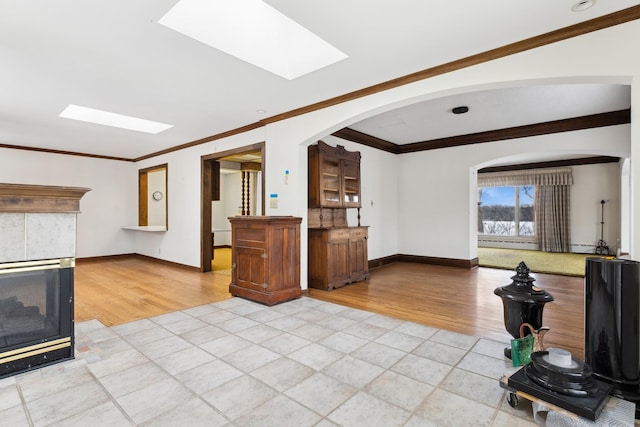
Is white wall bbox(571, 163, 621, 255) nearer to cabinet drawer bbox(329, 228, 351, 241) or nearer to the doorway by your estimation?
cabinet drawer bbox(329, 228, 351, 241)

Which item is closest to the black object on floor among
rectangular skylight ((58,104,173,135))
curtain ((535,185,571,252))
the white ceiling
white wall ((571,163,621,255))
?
the white ceiling

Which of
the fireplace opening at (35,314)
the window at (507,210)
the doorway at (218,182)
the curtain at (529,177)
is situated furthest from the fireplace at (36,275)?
the window at (507,210)

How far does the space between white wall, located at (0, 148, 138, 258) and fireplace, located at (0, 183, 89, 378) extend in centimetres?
593

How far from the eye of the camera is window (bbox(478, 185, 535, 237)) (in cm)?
995

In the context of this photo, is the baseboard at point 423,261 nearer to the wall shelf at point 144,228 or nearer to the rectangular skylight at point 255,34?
the rectangular skylight at point 255,34

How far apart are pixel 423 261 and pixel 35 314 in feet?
21.3

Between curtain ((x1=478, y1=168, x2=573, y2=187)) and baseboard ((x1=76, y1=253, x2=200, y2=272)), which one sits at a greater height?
curtain ((x1=478, y1=168, x2=573, y2=187))

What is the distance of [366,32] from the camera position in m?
2.62

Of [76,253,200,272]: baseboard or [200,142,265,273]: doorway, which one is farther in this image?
[76,253,200,272]: baseboard

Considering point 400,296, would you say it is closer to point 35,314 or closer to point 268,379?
point 268,379

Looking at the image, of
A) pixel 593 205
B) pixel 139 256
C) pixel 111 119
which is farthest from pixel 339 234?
pixel 593 205

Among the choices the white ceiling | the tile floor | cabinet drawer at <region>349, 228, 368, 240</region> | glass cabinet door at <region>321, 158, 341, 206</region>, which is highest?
the white ceiling

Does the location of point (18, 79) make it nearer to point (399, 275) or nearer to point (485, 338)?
A: point (485, 338)

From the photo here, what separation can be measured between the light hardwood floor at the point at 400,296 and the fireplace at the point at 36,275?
97 centimetres
